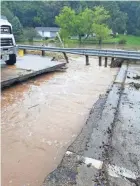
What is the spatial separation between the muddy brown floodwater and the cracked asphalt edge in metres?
0.41

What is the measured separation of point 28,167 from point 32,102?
3.58 meters

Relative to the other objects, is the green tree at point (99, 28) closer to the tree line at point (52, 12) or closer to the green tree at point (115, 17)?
the tree line at point (52, 12)

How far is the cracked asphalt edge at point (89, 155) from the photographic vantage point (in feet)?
11.4

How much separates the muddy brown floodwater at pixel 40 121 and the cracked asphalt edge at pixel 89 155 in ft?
1.33

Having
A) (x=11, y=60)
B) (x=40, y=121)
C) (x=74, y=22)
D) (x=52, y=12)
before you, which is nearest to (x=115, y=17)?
(x=52, y=12)

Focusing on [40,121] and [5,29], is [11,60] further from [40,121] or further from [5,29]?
[40,121]

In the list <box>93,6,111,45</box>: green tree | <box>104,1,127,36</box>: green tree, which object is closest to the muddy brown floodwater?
<box>93,6,111,45</box>: green tree

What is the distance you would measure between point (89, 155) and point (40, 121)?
7.76ft

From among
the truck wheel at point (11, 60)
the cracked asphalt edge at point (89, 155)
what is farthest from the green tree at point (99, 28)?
the cracked asphalt edge at point (89, 155)

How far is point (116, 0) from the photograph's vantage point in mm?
53094

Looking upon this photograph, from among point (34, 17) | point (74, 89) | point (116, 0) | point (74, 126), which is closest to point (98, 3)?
point (116, 0)

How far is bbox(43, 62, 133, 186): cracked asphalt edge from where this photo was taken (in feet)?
11.4

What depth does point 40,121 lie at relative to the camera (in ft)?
20.4

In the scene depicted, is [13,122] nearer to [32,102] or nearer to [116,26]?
[32,102]
